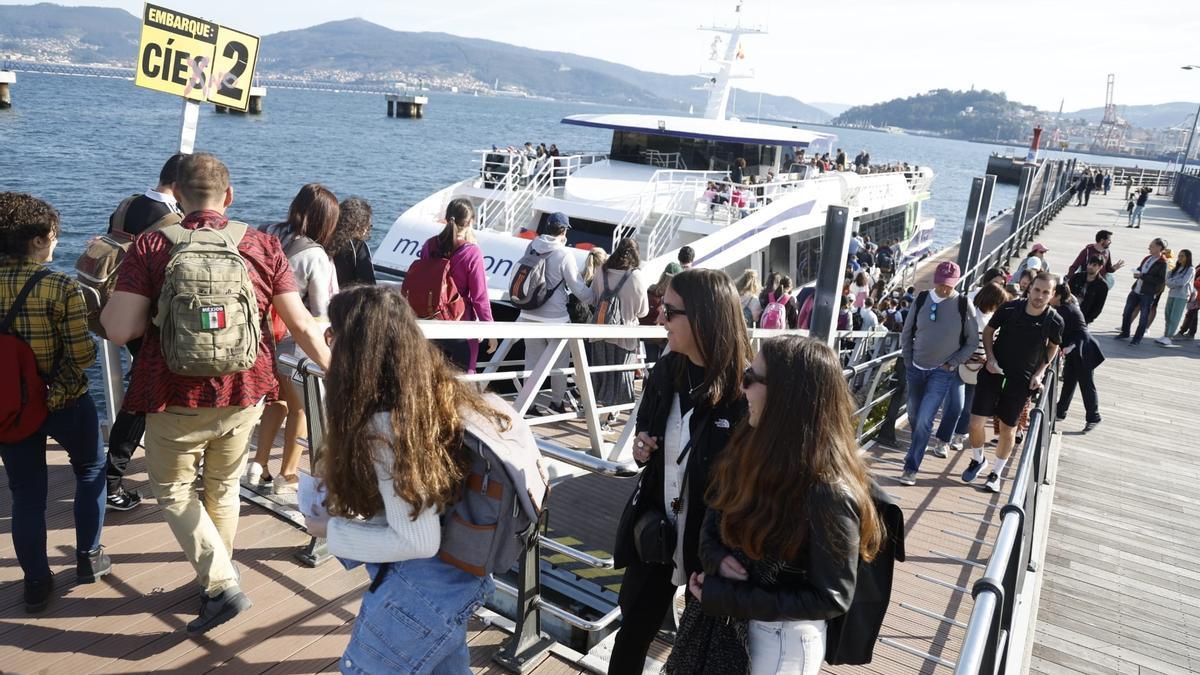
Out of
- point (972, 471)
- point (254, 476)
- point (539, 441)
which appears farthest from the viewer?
point (972, 471)

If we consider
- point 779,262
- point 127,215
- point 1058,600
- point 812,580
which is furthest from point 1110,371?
point 127,215

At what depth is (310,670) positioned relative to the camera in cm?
304

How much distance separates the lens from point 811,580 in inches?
79.7

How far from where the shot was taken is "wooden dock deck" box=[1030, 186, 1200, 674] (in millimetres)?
4605

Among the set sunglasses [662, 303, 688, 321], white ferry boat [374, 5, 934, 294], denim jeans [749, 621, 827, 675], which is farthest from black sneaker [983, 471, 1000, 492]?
white ferry boat [374, 5, 934, 294]

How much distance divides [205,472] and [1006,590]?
3467 mm

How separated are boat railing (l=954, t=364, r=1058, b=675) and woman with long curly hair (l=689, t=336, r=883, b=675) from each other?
1.24 ft

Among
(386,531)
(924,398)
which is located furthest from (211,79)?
(924,398)

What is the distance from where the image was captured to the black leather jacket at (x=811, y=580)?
2.00m

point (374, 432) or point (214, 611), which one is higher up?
point (374, 432)

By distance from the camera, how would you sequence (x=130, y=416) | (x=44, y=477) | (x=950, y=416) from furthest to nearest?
(x=950, y=416)
(x=130, y=416)
(x=44, y=477)

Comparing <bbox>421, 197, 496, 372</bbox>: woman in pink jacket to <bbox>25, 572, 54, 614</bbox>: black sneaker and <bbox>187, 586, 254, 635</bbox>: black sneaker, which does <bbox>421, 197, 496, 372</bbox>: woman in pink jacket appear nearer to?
<bbox>187, 586, 254, 635</bbox>: black sneaker

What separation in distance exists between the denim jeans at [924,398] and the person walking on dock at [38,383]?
5.70 meters

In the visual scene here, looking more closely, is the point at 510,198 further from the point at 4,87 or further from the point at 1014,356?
the point at 4,87
